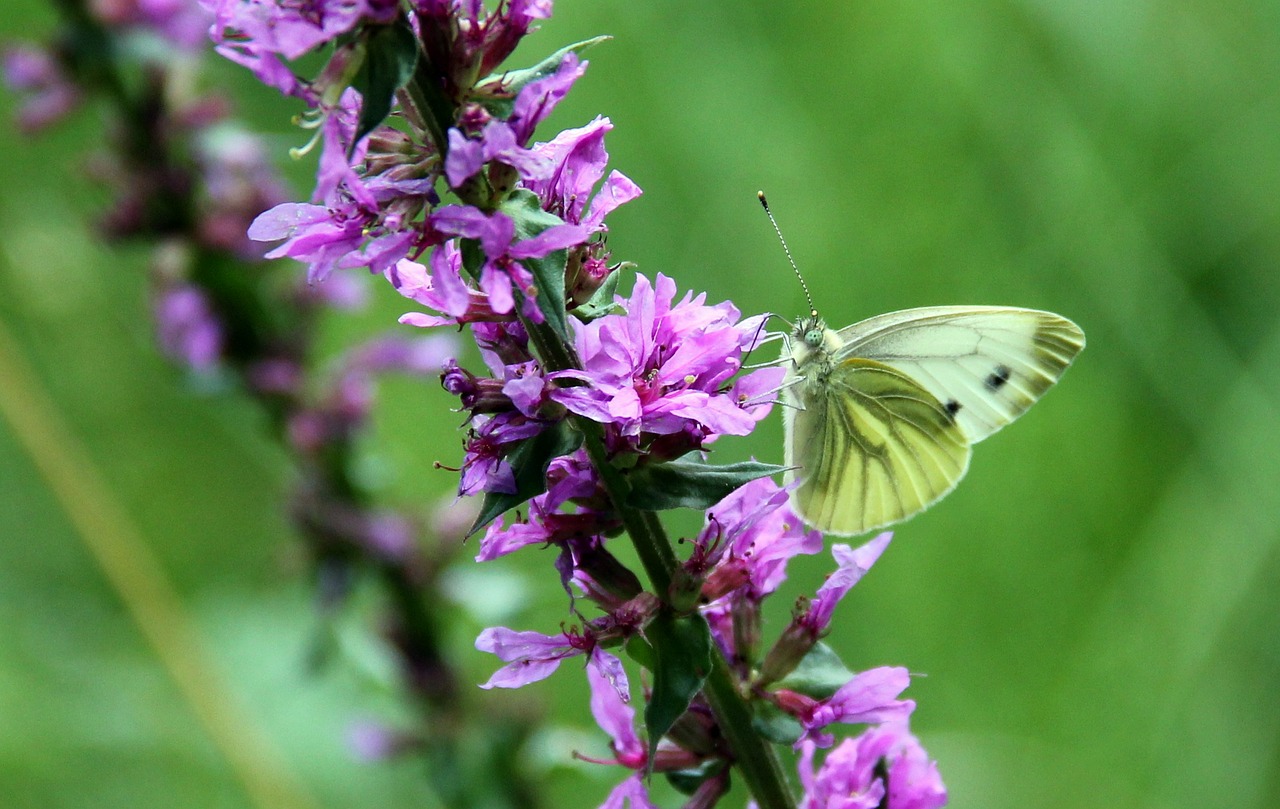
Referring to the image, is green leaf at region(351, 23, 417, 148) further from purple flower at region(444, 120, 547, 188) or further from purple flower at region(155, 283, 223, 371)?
purple flower at region(155, 283, 223, 371)

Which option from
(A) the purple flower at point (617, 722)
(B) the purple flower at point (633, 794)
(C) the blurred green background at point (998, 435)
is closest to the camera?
(B) the purple flower at point (633, 794)

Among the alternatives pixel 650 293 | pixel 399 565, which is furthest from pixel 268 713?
pixel 650 293

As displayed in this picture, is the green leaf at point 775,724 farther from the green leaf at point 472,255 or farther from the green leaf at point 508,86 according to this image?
the green leaf at point 508,86

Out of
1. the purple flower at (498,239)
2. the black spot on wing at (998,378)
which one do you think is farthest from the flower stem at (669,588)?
the black spot on wing at (998,378)


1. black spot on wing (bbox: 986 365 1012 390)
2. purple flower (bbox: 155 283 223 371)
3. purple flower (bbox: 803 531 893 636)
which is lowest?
purple flower (bbox: 803 531 893 636)

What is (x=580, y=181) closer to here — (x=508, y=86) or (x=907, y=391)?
(x=508, y=86)

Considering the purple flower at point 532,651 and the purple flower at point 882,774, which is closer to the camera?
the purple flower at point 532,651

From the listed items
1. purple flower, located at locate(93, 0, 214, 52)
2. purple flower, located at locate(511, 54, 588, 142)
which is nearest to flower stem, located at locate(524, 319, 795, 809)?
purple flower, located at locate(511, 54, 588, 142)
